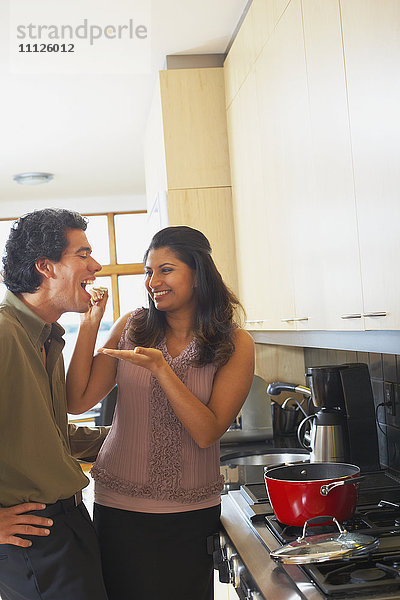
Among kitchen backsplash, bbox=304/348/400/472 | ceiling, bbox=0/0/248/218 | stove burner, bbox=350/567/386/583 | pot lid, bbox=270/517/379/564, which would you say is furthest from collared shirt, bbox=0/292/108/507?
ceiling, bbox=0/0/248/218

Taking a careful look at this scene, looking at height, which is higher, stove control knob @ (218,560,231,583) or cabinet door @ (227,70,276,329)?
cabinet door @ (227,70,276,329)

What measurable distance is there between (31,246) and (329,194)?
2.58ft

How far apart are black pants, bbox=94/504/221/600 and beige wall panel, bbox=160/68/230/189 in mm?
2064

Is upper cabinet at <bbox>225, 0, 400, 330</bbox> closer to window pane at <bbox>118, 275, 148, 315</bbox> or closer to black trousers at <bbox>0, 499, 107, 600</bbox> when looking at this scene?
black trousers at <bbox>0, 499, 107, 600</bbox>

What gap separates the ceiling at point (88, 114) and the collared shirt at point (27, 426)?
5.90 ft

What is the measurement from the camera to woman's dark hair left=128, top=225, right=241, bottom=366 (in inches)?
73.1

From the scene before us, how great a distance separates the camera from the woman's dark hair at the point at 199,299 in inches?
73.1

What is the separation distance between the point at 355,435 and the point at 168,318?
28.9 inches

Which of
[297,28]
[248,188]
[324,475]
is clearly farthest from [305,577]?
[248,188]

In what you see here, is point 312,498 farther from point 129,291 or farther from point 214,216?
point 129,291

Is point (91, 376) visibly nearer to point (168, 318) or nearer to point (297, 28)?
point (168, 318)

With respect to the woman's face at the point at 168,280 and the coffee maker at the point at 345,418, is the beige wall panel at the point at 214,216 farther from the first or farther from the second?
the woman's face at the point at 168,280

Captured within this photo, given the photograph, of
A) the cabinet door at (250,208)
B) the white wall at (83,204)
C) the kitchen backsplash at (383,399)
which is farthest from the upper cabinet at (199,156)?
the white wall at (83,204)

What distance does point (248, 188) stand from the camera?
9.79ft
